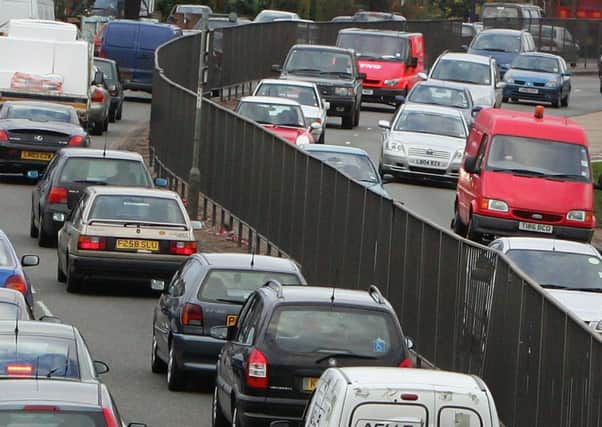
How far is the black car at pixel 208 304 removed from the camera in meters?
17.8

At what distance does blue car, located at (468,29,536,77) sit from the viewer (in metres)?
64.1

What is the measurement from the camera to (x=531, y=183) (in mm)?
29375

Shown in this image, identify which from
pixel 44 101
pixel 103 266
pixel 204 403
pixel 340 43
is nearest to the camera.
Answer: pixel 204 403

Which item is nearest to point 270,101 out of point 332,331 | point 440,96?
point 440,96

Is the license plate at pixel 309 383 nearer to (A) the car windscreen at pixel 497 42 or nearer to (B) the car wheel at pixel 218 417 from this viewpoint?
(B) the car wheel at pixel 218 417

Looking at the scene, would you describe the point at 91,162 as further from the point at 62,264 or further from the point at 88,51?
the point at 88,51

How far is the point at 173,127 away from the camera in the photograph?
3709cm

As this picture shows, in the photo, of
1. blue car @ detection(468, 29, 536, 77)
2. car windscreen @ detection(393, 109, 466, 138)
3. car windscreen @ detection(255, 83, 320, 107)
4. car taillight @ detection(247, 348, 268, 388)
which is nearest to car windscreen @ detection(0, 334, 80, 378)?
car taillight @ detection(247, 348, 268, 388)

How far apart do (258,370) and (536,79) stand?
46694 millimetres

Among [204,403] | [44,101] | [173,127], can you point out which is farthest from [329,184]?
[44,101]

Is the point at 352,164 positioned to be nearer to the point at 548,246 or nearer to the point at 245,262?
the point at 548,246

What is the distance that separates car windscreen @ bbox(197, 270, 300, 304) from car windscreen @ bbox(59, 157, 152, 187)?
11.1 metres

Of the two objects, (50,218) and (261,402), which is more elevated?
(261,402)

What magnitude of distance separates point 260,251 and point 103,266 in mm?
4646
